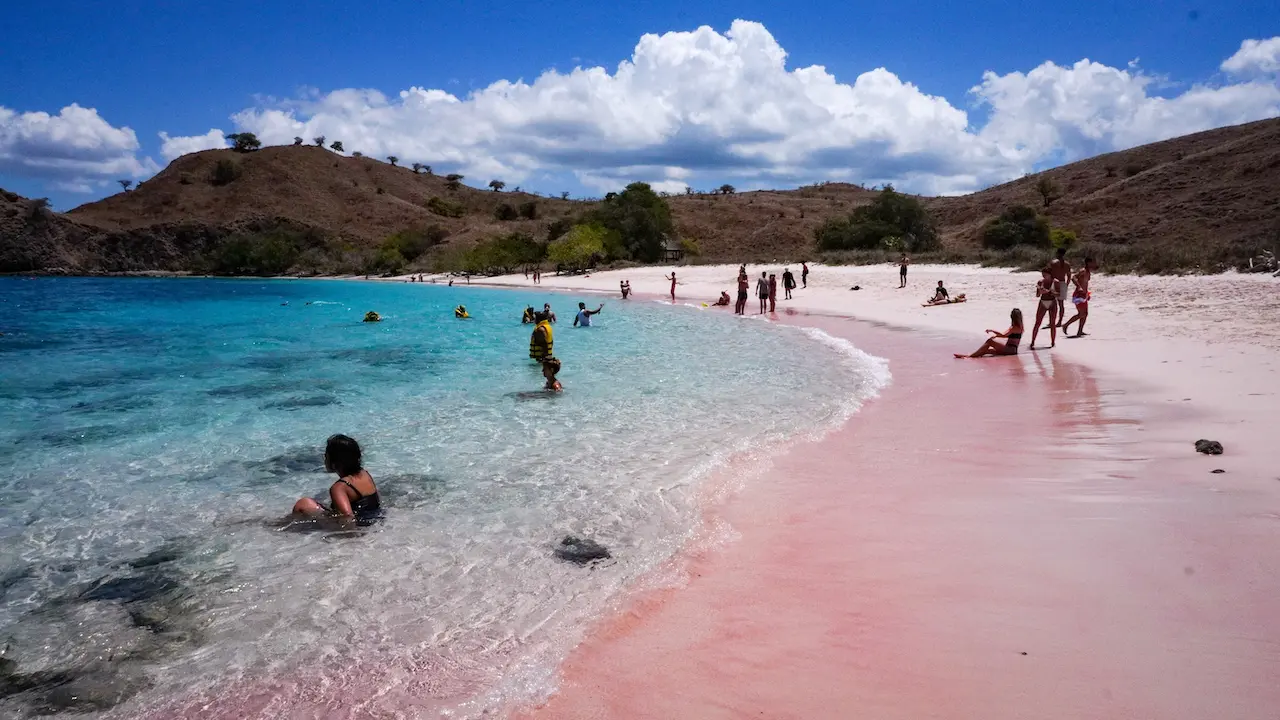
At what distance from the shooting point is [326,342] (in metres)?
23.6

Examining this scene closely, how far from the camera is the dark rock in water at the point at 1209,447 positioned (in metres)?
6.60

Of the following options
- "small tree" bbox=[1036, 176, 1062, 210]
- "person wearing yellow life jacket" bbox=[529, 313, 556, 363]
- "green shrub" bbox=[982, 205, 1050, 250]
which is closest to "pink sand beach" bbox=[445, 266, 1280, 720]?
"person wearing yellow life jacket" bbox=[529, 313, 556, 363]

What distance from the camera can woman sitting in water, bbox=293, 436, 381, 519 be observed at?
250 inches

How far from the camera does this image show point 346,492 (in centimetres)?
639

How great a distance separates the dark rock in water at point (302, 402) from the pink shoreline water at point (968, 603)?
8.46 metres

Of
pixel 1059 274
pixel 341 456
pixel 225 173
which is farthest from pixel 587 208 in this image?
pixel 341 456

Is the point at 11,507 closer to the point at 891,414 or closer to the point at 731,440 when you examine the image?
the point at 731,440

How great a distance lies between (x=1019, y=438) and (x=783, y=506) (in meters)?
3.43

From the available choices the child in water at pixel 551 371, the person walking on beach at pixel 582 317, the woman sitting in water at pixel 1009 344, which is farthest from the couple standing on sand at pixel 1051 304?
the person walking on beach at pixel 582 317

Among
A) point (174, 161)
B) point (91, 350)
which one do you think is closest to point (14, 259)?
point (174, 161)

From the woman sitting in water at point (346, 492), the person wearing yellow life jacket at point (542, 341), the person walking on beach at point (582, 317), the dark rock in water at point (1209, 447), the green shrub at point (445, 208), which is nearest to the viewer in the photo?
the woman sitting in water at point (346, 492)

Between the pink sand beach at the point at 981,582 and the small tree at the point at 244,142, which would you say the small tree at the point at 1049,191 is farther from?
the small tree at the point at 244,142

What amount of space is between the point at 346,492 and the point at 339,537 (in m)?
0.54

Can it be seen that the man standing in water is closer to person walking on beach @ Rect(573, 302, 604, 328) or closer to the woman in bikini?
the woman in bikini
